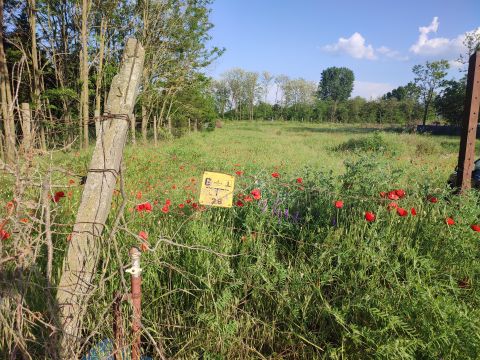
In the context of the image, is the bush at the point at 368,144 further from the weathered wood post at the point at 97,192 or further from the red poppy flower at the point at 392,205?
the weathered wood post at the point at 97,192

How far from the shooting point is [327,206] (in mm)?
3004

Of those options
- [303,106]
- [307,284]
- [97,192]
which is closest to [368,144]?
[307,284]

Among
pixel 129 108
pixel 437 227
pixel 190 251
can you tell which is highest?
pixel 129 108

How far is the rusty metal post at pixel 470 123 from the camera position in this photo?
3.25 m

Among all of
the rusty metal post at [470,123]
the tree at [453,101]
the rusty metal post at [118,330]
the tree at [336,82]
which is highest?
the tree at [336,82]

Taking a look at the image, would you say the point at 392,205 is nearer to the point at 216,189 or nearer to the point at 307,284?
the point at 307,284

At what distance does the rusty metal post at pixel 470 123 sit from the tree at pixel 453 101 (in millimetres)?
30470

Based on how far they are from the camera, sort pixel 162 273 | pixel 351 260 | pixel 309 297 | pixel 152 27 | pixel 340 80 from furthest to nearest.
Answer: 1. pixel 340 80
2. pixel 152 27
3. pixel 162 273
4. pixel 351 260
5. pixel 309 297

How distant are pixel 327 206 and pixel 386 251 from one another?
29.6 inches

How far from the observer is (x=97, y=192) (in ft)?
5.60

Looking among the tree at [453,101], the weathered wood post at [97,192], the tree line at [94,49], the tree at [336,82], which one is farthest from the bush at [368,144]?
the tree at [336,82]

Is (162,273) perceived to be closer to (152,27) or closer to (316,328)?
(316,328)

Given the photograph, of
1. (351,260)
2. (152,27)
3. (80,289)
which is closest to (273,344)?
(351,260)

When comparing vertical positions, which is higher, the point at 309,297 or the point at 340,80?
the point at 340,80
